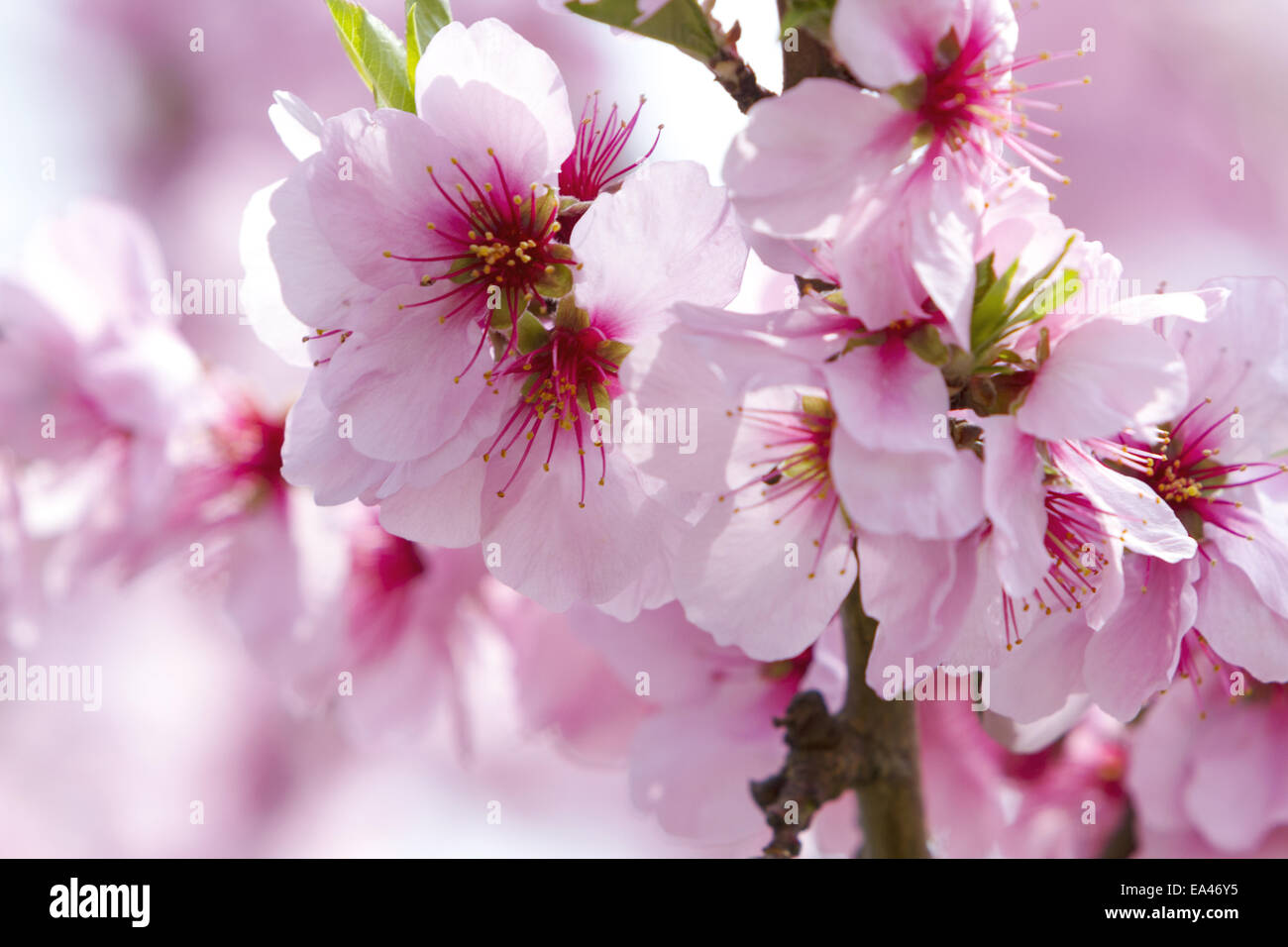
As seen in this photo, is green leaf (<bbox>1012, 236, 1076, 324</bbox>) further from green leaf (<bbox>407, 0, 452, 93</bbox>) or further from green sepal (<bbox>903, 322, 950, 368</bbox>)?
green leaf (<bbox>407, 0, 452, 93</bbox>)

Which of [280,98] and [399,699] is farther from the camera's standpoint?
[399,699]

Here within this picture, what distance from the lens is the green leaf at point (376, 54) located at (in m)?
0.54

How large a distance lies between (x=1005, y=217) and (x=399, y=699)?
0.79m

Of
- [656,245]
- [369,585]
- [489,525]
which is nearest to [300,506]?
[369,585]

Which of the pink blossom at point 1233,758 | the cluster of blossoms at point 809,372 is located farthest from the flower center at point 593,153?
the pink blossom at point 1233,758

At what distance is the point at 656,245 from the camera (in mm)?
484

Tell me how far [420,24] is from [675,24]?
0.14 m

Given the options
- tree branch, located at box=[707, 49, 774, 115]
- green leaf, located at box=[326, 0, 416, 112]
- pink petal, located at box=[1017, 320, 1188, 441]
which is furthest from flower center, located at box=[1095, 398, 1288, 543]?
green leaf, located at box=[326, 0, 416, 112]

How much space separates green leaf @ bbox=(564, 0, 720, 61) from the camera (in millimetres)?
500

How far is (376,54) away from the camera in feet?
1.77

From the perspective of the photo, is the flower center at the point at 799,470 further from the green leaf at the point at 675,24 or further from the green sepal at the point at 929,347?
the green leaf at the point at 675,24

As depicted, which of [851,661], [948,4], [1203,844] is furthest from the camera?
[1203,844]

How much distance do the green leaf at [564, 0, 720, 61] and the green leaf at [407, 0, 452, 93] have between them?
0.30 feet

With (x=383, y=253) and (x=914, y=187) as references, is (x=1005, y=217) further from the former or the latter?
(x=383, y=253)
